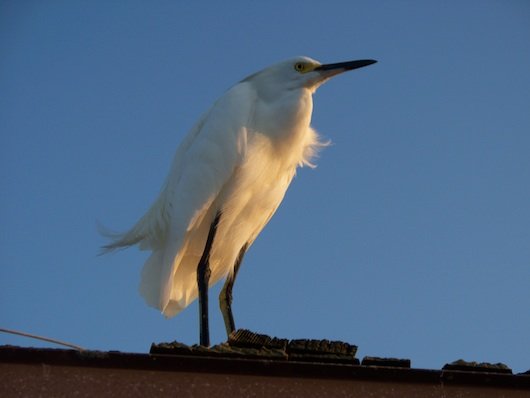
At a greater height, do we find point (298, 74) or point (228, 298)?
point (298, 74)

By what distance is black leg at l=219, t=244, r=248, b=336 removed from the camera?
5.91 meters

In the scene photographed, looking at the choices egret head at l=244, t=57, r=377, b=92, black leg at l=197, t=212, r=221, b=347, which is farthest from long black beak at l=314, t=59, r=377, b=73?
black leg at l=197, t=212, r=221, b=347

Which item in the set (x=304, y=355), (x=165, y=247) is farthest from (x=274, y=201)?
(x=304, y=355)

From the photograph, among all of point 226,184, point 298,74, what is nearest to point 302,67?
point 298,74

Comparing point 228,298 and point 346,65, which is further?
point 346,65

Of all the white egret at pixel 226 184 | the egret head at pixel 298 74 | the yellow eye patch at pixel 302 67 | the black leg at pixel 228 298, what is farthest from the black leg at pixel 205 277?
the yellow eye patch at pixel 302 67

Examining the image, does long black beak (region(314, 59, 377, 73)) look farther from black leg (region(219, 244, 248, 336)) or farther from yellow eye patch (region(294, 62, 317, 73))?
black leg (region(219, 244, 248, 336))

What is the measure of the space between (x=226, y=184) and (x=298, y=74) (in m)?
1.08

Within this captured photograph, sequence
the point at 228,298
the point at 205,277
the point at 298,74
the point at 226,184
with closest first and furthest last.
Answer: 1. the point at 205,277
2. the point at 226,184
3. the point at 228,298
4. the point at 298,74

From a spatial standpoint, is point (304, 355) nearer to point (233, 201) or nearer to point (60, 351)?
point (60, 351)

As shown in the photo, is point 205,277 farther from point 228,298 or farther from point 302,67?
point 302,67

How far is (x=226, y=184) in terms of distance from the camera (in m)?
5.86

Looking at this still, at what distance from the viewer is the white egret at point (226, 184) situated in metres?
5.81

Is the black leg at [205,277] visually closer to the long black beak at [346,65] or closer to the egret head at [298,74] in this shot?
the egret head at [298,74]
